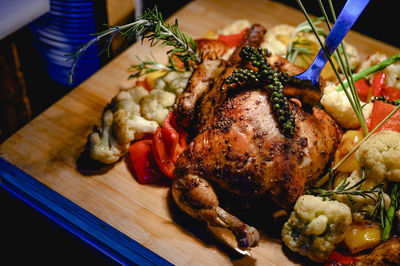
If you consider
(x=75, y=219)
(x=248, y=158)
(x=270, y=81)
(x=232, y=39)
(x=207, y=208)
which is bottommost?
(x=75, y=219)

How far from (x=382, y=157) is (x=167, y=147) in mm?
1220

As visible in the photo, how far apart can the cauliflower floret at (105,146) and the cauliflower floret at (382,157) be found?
143 centimetres

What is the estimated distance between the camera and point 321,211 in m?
1.81

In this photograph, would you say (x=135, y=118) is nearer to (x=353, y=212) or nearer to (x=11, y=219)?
(x=11, y=219)

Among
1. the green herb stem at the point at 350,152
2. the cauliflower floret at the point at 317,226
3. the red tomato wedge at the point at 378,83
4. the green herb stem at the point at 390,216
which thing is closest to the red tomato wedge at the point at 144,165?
the cauliflower floret at the point at 317,226

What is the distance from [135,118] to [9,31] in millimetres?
1044

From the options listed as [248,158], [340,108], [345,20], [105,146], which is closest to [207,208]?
[248,158]

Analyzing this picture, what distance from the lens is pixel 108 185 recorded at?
2.19 metres

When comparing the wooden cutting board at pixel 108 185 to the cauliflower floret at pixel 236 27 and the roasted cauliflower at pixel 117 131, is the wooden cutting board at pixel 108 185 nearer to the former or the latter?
the roasted cauliflower at pixel 117 131

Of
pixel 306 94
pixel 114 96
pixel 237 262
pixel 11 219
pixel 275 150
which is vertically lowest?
pixel 11 219

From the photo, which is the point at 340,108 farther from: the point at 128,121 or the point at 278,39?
the point at 128,121

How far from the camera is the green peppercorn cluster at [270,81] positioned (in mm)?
1865

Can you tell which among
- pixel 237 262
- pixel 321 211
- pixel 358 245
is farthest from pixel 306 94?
pixel 237 262

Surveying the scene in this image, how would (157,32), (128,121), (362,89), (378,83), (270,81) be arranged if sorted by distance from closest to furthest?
Result: (270,81) < (157,32) < (128,121) < (378,83) < (362,89)
